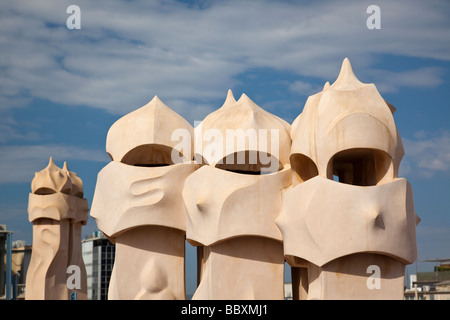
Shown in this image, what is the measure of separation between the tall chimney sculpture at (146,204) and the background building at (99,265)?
28.8 metres

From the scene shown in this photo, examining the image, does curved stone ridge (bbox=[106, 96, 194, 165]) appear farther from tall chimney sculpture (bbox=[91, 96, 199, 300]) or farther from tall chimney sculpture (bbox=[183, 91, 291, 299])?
tall chimney sculpture (bbox=[183, 91, 291, 299])

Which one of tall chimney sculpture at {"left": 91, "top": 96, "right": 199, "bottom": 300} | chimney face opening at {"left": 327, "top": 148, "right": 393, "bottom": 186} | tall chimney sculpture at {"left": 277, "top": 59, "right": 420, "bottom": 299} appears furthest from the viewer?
tall chimney sculpture at {"left": 91, "top": 96, "right": 199, "bottom": 300}

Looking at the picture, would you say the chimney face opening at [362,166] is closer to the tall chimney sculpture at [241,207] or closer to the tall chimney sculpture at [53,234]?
the tall chimney sculpture at [241,207]

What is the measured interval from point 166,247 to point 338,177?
18.7ft

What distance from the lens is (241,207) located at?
1820 centimetres

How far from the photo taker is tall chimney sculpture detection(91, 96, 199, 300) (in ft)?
66.5

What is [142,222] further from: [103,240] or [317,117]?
[103,240]

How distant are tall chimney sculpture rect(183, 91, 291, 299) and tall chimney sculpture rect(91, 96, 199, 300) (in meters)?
1.29

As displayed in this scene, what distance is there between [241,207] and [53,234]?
46.4 feet

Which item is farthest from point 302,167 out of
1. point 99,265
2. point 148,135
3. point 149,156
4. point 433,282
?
point 99,265

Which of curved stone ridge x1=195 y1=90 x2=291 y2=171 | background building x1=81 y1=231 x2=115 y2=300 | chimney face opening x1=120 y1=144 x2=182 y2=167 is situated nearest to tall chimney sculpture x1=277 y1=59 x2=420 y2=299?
curved stone ridge x1=195 y1=90 x2=291 y2=171

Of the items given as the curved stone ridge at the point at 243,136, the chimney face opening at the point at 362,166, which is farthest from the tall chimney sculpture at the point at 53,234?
the chimney face opening at the point at 362,166

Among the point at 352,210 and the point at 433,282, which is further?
the point at 433,282

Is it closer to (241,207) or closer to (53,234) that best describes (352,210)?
(241,207)
